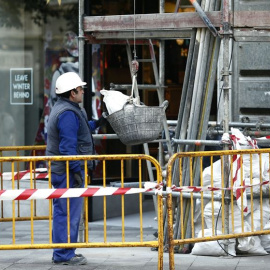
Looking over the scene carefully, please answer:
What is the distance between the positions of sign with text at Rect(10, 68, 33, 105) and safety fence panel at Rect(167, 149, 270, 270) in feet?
13.6

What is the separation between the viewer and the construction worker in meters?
9.09

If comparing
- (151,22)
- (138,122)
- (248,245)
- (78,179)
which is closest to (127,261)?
(78,179)

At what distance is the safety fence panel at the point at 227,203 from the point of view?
9.29m

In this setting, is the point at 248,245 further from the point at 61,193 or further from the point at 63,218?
the point at 61,193

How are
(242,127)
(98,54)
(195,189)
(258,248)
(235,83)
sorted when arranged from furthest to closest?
(98,54)
(235,83)
(242,127)
(258,248)
(195,189)

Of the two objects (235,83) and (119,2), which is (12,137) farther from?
(235,83)

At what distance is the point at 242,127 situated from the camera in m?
11.0

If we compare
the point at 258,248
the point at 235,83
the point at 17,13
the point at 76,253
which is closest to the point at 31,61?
the point at 17,13

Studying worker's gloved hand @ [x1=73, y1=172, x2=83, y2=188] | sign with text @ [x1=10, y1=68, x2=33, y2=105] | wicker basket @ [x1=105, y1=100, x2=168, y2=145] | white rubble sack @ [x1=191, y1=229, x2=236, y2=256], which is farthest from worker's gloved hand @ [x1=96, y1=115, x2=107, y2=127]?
sign with text @ [x1=10, y1=68, x2=33, y2=105]

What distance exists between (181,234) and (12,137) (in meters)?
4.96

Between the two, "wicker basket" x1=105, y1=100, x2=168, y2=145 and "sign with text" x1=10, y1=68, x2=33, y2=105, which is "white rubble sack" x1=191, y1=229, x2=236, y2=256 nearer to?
"wicker basket" x1=105, y1=100, x2=168, y2=145

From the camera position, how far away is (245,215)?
9664mm

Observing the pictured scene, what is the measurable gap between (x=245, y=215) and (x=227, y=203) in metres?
0.32

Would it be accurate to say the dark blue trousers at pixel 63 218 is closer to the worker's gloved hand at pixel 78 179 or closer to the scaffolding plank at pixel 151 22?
the worker's gloved hand at pixel 78 179
